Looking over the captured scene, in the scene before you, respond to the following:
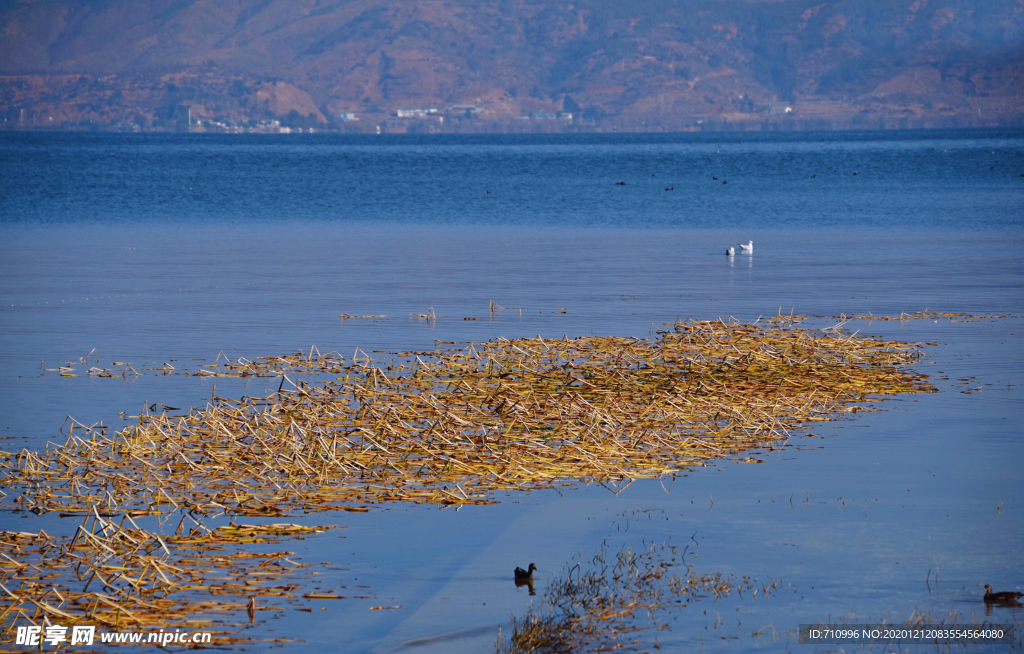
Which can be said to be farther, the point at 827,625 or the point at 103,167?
the point at 103,167

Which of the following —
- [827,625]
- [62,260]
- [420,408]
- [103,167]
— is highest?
[103,167]

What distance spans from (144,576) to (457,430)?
467cm

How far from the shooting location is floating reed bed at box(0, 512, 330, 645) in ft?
27.3

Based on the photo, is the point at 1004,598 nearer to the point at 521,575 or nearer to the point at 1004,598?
the point at 1004,598

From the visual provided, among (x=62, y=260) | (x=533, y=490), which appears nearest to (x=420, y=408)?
(x=533, y=490)

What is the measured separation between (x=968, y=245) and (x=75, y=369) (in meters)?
31.8

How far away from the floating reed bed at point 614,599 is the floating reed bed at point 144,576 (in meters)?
1.80

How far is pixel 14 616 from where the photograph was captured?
27.5 ft

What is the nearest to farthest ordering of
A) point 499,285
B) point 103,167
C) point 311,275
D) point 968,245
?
1. point 499,285
2. point 311,275
3. point 968,245
4. point 103,167

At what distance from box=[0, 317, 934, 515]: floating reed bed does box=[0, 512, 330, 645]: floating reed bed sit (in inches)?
29.9

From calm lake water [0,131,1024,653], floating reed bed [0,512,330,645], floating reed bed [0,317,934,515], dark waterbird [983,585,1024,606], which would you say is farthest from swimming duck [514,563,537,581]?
dark waterbird [983,585,1024,606]

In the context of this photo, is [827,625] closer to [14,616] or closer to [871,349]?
[14,616]

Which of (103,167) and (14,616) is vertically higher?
(103,167)

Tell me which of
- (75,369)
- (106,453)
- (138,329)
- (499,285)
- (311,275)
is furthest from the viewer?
(311,275)
